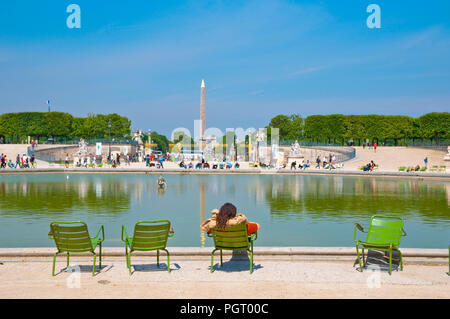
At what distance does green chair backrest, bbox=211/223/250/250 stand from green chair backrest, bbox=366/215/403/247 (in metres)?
2.06

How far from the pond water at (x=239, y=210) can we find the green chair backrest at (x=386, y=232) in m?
2.60

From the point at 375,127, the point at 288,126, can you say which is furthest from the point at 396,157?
the point at 288,126

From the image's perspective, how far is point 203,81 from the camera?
5747 cm

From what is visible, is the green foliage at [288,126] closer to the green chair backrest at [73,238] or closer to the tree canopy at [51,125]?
the tree canopy at [51,125]

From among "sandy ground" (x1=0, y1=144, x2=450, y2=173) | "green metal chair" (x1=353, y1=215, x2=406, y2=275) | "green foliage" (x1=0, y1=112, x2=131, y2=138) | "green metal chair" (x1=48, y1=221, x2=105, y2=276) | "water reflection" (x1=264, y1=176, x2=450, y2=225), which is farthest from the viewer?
"green foliage" (x1=0, y1=112, x2=131, y2=138)

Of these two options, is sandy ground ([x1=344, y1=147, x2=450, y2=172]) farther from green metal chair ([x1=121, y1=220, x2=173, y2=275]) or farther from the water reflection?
green metal chair ([x1=121, y1=220, x2=173, y2=275])

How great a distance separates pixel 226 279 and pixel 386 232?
2651 mm

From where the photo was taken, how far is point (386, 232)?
6.62 meters

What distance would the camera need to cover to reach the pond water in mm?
9898

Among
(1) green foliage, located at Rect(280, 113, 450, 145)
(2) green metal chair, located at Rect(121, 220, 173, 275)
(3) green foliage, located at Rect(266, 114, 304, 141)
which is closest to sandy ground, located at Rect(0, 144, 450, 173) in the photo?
(1) green foliage, located at Rect(280, 113, 450, 145)

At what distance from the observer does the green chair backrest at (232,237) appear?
629 centimetres
